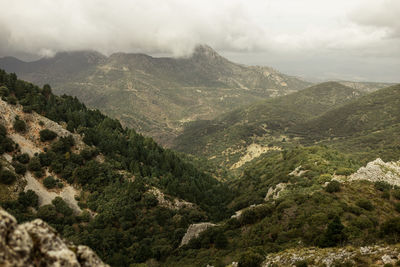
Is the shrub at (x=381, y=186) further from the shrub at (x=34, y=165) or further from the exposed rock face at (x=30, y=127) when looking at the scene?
the shrub at (x=34, y=165)

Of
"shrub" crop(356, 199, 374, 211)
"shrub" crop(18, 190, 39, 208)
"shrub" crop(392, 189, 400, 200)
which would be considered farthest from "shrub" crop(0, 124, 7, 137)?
"shrub" crop(392, 189, 400, 200)

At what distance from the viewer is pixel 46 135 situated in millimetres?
94125

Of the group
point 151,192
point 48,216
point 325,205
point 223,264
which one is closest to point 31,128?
point 48,216

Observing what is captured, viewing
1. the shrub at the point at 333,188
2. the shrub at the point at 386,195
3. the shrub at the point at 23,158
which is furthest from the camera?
the shrub at the point at 23,158

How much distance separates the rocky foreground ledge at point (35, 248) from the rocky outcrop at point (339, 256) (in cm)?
2778

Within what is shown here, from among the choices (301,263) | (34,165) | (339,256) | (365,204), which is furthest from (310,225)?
(34,165)

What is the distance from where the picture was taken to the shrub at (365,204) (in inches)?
2080

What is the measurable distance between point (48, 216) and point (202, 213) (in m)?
54.6

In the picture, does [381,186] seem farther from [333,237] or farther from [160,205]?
[160,205]

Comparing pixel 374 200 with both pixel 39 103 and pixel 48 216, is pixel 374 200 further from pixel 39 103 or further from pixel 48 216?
pixel 39 103

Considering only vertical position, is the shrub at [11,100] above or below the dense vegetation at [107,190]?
above

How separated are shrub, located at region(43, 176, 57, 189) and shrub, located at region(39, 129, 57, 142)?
1899cm

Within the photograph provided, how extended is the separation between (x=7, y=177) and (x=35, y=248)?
270 feet

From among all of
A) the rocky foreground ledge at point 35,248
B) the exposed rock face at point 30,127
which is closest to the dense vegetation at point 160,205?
the exposed rock face at point 30,127
